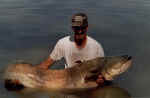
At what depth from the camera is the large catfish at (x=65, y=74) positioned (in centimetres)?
588

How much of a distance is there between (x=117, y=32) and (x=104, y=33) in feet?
1.50

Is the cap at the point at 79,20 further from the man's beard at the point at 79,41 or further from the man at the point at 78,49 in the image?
the man's beard at the point at 79,41

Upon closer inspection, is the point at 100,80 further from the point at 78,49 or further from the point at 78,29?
the point at 78,29

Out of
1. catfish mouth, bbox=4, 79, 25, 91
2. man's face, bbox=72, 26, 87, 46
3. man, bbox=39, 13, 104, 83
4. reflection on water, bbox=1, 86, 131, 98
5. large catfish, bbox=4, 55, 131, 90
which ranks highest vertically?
man's face, bbox=72, 26, 87, 46

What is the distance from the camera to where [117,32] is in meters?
10.4

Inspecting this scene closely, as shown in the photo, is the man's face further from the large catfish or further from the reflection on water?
the reflection on water

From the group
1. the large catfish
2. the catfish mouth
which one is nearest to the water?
the catfish mouth

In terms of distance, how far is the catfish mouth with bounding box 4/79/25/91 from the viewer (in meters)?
5.97

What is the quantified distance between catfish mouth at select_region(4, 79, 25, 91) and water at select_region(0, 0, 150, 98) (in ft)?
0.69

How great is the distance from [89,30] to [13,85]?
16.1ft

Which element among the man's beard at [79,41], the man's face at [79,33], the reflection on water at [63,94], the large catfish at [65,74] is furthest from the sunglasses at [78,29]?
the reflection on water at [63,94]

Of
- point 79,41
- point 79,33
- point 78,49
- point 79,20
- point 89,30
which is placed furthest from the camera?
point 89,30

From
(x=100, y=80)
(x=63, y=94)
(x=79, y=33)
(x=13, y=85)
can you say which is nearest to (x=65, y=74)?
(x=63, y=94)

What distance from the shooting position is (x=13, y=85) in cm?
611
